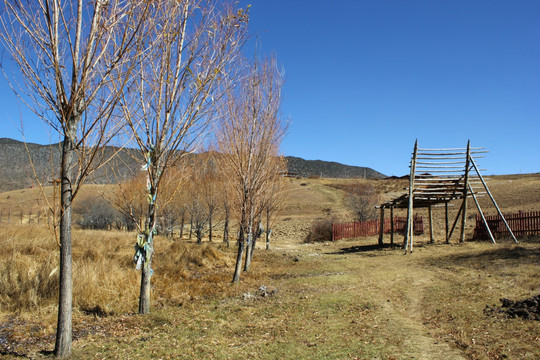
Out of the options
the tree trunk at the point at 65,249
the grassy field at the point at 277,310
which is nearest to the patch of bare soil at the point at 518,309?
the grassy field at the point at 277,310

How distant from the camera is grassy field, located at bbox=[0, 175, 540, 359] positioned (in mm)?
4820

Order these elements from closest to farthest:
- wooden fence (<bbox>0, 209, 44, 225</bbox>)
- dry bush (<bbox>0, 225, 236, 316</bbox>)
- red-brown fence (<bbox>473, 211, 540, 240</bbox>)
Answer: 1. dry bush (<bbox>0, 225, 236, 316</bbox>)
2. red-brown fence (<bbox>473, 211, 540, 240</bbox>)
3. wooden fence (<bbox>0, 209, 44, 225</bbox>)

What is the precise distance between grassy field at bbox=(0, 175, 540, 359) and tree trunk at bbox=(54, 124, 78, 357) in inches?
9.1

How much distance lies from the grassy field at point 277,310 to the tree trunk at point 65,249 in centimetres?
23

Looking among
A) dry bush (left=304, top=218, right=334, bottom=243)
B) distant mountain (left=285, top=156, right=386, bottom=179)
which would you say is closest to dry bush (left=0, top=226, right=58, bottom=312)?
dry bush (left=304, top=218, right=334, bottom=243)

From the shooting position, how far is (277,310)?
7027 millimetres

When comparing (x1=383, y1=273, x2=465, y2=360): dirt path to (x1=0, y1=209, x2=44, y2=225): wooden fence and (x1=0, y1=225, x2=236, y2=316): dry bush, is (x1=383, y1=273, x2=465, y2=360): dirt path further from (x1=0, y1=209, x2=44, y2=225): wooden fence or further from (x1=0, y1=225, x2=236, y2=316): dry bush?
(x1=0, y1=209, x2=44, y2=225): wooden fence

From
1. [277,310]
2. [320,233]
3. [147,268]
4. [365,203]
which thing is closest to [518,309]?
[277,310]

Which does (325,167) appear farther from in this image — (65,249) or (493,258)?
(65,249)

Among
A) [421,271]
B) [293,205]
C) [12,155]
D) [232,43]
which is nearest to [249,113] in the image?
[232,43]

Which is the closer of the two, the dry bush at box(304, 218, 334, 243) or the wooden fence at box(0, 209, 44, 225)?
the wooden fence at box(0, 209, 44, 225)

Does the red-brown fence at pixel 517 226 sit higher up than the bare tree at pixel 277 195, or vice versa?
the bare tree at pixel 277 195

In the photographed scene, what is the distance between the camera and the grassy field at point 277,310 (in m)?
4.82

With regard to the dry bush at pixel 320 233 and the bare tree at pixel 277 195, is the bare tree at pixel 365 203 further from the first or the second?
the bare tree at pixel 277 195
